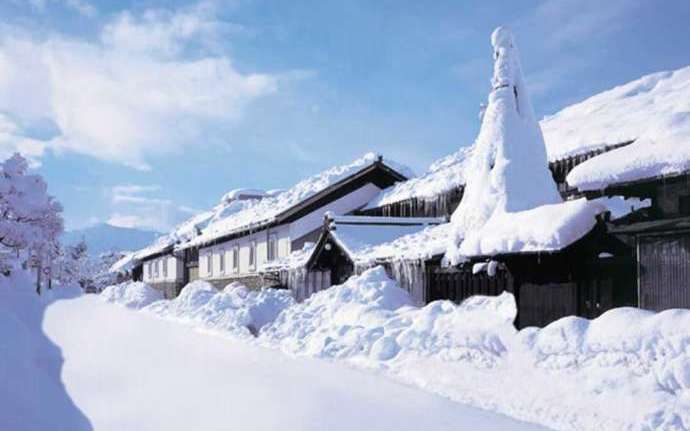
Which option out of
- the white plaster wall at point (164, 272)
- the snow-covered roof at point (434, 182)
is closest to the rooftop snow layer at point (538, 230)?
the snow-covered roof at point (434, 182)

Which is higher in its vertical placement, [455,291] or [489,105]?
[489,105]

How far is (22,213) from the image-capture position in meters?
37.3

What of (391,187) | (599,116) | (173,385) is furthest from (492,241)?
(391,187)

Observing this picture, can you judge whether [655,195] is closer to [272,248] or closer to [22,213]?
[272,248]

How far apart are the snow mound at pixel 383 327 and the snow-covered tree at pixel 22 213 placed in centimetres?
2480

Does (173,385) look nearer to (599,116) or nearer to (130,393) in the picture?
(130,393)

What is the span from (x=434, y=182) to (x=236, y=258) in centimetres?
1464

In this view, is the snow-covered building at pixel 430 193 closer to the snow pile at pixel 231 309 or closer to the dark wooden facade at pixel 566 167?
the dark wooden facade at pixel 566 167

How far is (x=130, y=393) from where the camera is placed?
903cm

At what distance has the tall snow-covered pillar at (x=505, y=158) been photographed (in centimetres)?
1396

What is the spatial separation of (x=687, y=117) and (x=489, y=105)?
15.7 feet

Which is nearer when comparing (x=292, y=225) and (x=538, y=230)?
(x=538, y=230)

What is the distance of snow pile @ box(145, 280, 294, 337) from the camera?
1856 cm

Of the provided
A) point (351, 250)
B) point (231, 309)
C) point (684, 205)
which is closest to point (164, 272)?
point (231, 309)
